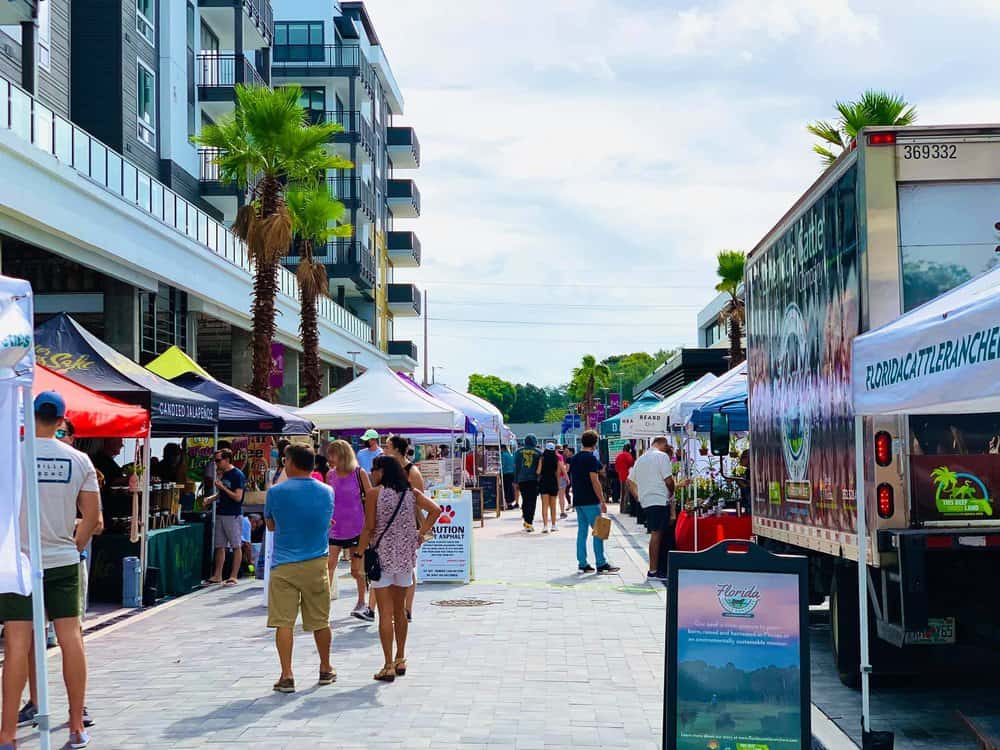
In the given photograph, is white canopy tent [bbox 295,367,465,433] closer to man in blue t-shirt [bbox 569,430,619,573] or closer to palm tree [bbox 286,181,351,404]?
man in blue t-shirt [bbox 569,430,619,573]

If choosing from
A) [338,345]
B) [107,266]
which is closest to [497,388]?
[338,345]

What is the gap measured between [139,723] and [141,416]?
226 inches

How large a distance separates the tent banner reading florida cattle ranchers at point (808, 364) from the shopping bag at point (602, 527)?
431cm

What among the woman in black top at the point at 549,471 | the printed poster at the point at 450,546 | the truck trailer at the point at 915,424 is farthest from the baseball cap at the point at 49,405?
the woman in black top at the point at 549,471

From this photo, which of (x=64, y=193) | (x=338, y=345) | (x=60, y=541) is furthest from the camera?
(x=338, y=345)

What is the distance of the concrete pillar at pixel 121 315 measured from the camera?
25.6 metres

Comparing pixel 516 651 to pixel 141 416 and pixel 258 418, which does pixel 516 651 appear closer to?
pixel 141 416

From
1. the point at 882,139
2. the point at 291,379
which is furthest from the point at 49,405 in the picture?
the point at 291,379

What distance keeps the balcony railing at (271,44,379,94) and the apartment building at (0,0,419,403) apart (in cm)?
1277

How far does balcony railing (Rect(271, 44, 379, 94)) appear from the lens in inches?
2231

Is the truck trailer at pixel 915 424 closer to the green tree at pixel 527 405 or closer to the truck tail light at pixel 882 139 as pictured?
the truck tail light at pixel 882 139

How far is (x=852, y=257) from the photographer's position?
816 cm

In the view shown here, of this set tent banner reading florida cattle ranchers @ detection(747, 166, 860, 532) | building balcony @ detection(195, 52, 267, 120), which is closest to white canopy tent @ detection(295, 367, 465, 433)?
tent banner reading florida cattle ranchers @ detection(747, 166, 860, 532)

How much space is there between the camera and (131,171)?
2384cm
